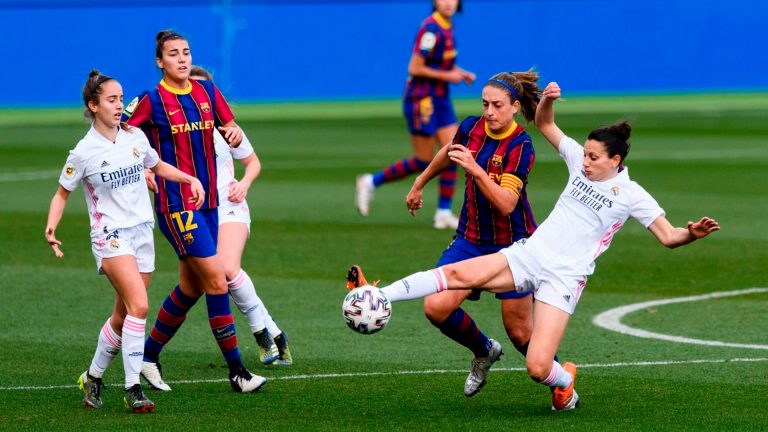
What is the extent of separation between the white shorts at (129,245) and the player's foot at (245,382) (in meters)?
0.81

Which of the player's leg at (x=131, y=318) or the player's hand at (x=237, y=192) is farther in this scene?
the player's hand at (x=237, y=192)

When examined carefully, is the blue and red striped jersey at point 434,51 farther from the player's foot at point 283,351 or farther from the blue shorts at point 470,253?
the blue shorts at point 470,253

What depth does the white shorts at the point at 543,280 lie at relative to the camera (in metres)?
7.31

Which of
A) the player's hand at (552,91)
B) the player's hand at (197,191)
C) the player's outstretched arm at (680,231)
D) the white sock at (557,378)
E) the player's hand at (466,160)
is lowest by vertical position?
the white sock at (557,378)

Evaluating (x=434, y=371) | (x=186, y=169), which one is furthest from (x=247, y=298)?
(x=434, y=371)

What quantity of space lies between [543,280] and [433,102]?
8.47 metres

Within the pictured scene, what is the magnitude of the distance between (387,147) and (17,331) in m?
16.8

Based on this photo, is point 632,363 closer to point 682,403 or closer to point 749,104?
point 682,403

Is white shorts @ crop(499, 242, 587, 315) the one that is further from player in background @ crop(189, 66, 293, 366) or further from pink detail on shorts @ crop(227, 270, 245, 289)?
pink detail on shorts @ crop(227, 270, 245, 289)

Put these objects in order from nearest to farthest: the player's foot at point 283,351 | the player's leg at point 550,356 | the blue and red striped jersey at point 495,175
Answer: the player's leg at point 550,356, the blue and red striped jersey at point 495,175, the player's foot at point 283,351

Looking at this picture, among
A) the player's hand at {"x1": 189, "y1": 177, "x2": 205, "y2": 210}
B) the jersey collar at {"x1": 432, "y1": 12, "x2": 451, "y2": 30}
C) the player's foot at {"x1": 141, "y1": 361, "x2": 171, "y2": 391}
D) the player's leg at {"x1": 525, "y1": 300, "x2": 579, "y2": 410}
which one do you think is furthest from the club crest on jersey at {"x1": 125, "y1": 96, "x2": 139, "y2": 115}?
the jersey collar at {"x1": 432, "y1": 12, "x2": 451, "y2": 30}

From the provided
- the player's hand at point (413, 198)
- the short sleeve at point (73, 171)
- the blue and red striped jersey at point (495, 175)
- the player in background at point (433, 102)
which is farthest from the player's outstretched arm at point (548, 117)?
the player in background at point (433, 102)

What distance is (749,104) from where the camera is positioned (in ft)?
124

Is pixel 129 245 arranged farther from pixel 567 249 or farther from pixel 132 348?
pixel 567 249
